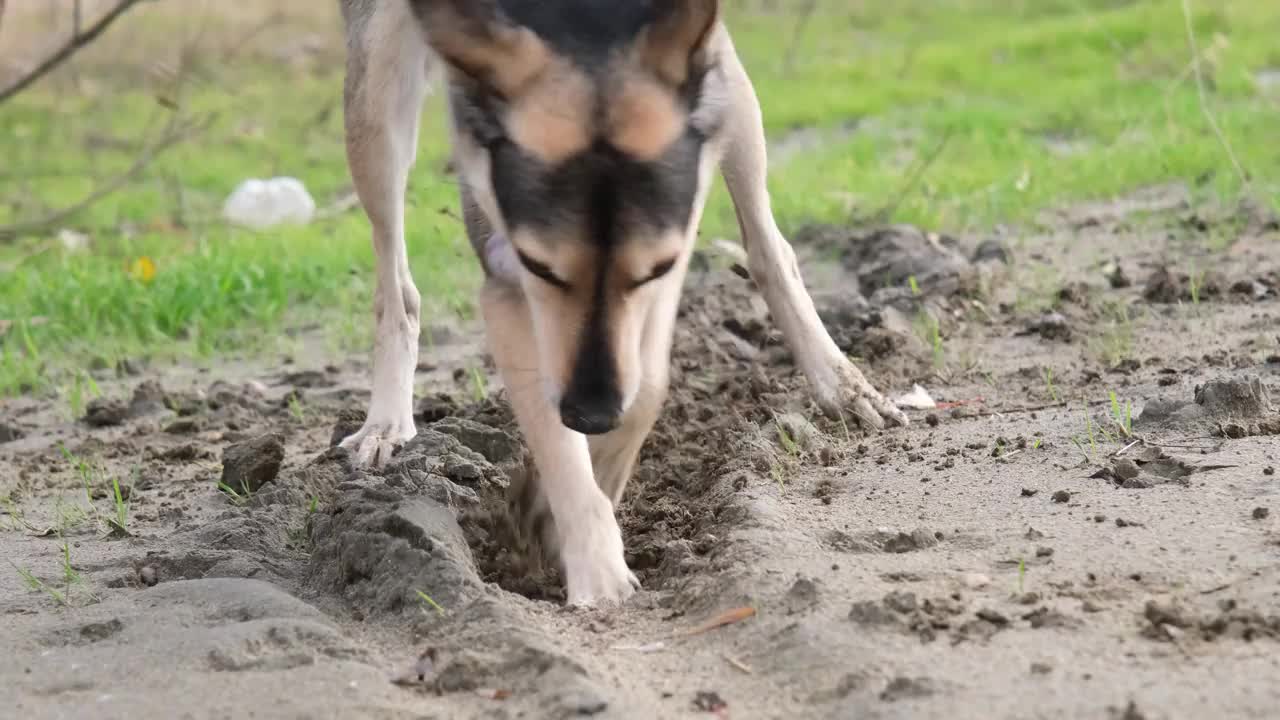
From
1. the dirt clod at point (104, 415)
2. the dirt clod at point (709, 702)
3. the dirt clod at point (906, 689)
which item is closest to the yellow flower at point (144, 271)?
the dirt clod at point (104, 415)

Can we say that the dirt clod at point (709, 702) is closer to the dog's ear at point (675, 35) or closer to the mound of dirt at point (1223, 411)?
the dog's ear at point (675, 35)

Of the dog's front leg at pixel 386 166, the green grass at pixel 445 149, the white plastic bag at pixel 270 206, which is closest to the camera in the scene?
the dog's front leg at pixel 386 166

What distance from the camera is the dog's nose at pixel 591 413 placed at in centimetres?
368

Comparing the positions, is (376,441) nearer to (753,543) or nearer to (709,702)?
(753,543)

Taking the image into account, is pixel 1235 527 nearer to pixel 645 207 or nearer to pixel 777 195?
pixel 645 207

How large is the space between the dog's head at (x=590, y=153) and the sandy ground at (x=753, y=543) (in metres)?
0.60

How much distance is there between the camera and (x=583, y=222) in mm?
3553

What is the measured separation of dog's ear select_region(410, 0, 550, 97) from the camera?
371 centimetres

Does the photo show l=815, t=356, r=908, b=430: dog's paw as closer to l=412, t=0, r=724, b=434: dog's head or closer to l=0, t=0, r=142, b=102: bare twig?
l=412, t=0, r=724, b=434: dog's head

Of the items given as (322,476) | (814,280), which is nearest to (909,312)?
(814,280)

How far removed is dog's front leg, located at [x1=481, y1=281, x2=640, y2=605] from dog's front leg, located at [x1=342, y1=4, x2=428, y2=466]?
3.92 ft

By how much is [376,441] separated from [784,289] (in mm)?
1452

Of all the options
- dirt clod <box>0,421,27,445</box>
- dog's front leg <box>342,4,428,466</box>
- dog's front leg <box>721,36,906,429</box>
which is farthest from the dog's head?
dirt clod <box>0,421,27,445</box>

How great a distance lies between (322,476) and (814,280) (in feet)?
10.7
